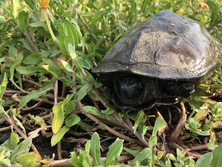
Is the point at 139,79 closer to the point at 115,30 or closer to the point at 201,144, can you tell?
the point at 201,144

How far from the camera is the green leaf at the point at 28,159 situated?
122 centimetres

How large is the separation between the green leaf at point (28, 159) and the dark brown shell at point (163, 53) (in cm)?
56

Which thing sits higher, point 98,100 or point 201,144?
point 98,100

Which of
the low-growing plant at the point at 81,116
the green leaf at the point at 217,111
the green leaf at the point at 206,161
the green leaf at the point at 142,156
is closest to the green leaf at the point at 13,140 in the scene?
the low-growing plant at the point at 81,116

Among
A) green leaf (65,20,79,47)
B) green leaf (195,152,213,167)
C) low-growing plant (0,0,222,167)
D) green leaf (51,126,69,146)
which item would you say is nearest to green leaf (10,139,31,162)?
low-growing plant (0,0,222,167)

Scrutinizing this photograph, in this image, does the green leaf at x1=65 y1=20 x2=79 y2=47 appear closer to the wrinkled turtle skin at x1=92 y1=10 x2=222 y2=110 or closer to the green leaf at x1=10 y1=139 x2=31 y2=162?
the wrinkled turtle skin at x1=92 y1=10 x2=222 y2=110

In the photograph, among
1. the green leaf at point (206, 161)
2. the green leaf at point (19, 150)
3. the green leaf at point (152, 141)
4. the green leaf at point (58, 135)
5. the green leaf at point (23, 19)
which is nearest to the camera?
the green leaf at point (206, 161)

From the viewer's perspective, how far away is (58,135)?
152 cm

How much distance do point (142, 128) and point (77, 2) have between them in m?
0.84

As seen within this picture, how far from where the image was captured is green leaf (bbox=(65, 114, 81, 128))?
1.56m

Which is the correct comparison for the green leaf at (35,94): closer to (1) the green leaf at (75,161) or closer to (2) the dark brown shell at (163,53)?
(2) the dark brown shell at (163,53)

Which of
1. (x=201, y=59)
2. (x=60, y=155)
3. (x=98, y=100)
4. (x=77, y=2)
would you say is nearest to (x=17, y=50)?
(x=77, y=2)

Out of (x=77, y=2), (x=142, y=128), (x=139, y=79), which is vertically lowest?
(x=142, y=128)

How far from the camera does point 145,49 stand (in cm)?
161
